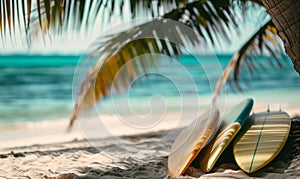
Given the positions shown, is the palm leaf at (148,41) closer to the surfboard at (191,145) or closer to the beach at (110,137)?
the beach at (110,137)

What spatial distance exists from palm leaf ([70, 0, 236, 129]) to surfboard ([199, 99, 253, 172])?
0.70 m

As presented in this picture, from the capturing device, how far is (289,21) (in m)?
2.08

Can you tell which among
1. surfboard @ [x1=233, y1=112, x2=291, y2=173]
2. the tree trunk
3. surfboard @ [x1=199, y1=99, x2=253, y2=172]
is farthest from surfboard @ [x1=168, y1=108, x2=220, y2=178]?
the tree trunk

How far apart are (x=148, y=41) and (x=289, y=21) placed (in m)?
1.90

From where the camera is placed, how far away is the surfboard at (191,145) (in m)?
3.05

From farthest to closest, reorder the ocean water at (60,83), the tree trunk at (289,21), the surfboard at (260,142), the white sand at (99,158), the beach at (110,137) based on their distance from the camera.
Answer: the ocean water at (60,83) < the beach at (110,137) < the white sand at (99,158) < the surfboard at (260,142) < the tree trunk at (289,21)

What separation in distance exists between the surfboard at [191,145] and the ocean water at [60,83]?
41 cm

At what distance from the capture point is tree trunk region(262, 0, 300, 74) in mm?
2043

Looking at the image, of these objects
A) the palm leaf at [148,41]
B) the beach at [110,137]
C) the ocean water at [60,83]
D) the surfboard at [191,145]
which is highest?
the palm leaf at [148,41]

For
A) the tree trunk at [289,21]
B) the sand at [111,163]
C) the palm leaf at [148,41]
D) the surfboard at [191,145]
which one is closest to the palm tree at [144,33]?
the palm leaf at [148,41]

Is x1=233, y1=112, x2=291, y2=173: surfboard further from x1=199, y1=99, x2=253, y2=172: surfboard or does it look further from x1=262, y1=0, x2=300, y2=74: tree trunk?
x1=262, y1=0, x2=300, y2=74: tree trunk

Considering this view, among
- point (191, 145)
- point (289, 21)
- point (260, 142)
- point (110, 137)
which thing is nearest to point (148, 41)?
point (191, 145)

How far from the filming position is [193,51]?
12.6 feet

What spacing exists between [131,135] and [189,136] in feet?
7.08
